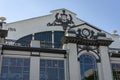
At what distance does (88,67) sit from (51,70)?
14.3 feet

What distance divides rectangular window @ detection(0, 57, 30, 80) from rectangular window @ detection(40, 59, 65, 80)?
1.64 m

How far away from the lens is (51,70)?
25.2 meters

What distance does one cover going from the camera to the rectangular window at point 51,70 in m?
24.7

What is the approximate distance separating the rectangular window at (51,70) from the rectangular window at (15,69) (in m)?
1.64

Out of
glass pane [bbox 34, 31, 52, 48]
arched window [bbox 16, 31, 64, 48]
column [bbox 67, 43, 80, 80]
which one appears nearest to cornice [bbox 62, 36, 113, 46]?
column [bbox 67, 43, 80, 80]

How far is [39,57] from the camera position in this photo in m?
25.2

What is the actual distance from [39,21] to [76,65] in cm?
975

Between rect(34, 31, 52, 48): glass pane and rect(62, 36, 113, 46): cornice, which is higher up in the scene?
rect(34, 31, 52, 48): glass pane

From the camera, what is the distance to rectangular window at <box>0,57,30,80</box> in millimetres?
23516

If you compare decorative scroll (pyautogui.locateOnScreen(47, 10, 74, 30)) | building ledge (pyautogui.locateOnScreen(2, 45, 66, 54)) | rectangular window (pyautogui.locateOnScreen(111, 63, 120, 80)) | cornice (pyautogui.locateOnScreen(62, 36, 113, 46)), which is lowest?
rectangular window (pyautogui.locateOnScreen(111, 63, 120, 80))

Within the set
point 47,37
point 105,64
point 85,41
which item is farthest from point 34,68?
point 105,64

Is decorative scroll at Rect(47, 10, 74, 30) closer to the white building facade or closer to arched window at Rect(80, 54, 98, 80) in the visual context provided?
the white building facade

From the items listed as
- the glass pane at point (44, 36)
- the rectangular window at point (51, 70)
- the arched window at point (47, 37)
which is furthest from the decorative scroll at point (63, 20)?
the rectangular window at point (51, 70)

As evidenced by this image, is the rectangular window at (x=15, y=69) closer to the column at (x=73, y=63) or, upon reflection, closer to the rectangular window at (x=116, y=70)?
the column at (x=73, y=63)
